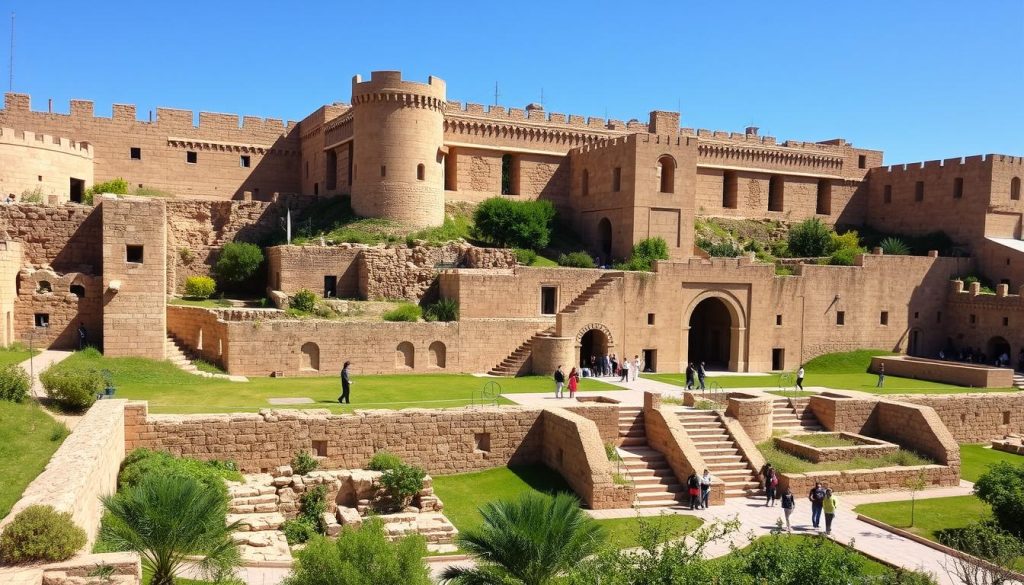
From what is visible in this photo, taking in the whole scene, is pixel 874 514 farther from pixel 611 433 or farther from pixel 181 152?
pixel 181 152

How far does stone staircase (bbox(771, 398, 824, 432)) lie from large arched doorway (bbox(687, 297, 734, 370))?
9.38 m

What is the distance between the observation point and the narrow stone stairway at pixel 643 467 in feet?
62.7

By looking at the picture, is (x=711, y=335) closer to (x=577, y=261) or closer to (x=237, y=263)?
(x=577, y=261)

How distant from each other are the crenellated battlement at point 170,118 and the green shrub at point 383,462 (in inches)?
1137

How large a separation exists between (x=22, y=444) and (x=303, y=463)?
5.66 metres

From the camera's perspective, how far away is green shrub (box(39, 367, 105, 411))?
57.3ft

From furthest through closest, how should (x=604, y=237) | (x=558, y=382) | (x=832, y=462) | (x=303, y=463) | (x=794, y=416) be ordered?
(x=604, y=237) → (x=794, y=416) → (x=558, y=382) → (x=832, y=462) → (x=303, y=463)

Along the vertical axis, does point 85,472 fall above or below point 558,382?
above

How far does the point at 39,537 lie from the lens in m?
9.23

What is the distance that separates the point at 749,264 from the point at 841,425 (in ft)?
37.0

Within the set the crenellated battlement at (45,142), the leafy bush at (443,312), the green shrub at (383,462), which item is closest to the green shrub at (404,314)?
the leafy bush at (443,312)

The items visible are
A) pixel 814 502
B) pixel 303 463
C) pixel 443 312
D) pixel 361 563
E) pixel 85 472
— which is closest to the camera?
pixel 361 563

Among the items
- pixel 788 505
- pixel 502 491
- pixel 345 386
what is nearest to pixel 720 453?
pixel 788 505

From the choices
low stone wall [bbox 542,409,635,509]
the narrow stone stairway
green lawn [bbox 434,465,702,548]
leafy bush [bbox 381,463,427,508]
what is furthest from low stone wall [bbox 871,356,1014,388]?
leafy bush [bbox 381,463,427,508]
